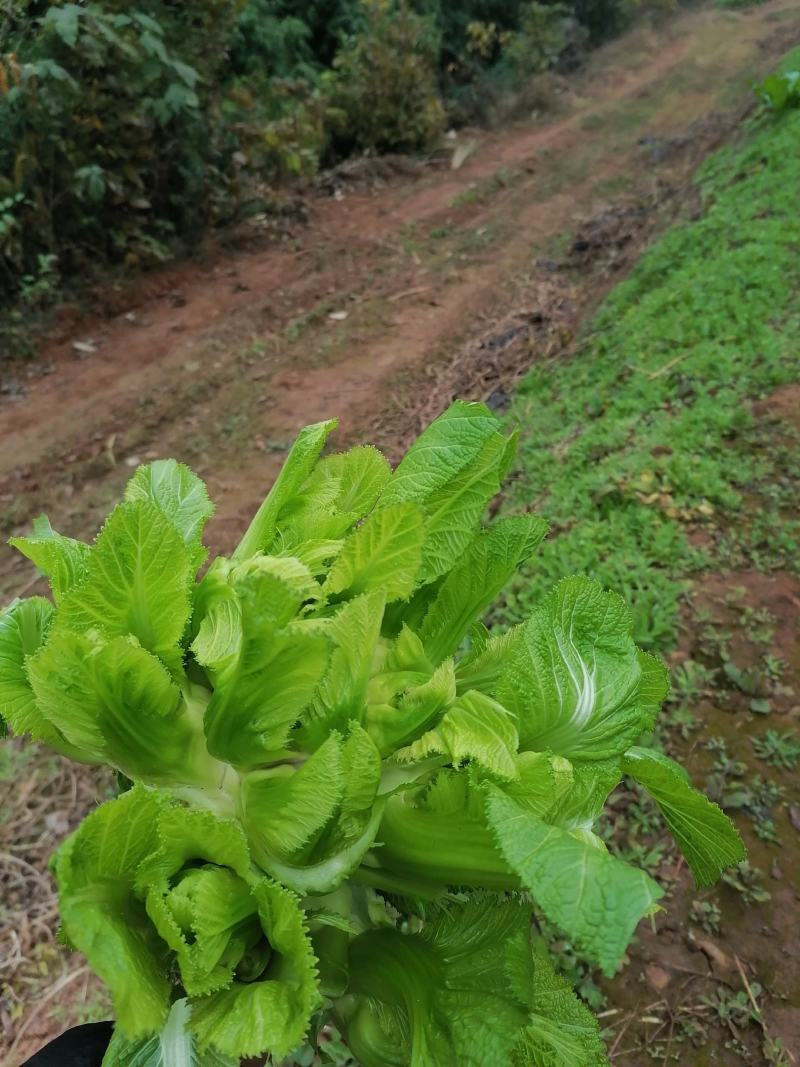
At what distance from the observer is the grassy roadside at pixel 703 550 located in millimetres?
1900

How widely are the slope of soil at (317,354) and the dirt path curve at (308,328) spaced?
20 millimetres

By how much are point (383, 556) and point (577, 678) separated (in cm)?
29

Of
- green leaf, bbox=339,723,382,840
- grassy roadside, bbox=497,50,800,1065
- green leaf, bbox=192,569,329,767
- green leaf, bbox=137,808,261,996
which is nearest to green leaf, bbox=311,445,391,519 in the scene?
green leaf, bbox=192,569,329,767

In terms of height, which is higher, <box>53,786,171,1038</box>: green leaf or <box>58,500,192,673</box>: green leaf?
<box>58,500,192,673</box>: green leaf

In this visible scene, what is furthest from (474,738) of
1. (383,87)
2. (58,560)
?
(383,87)

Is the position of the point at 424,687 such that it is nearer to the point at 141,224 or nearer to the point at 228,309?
the point at 228,309

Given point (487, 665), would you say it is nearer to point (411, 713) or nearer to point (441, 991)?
point (411, 713)

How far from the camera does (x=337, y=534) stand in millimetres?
1076

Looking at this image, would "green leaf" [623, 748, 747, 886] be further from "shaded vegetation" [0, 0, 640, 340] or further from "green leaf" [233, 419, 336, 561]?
"shaded vegetation" [0, 0, 640, 340]

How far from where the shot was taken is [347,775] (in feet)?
2.72

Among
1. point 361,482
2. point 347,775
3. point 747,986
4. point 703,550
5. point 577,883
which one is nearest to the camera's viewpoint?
point 577,883

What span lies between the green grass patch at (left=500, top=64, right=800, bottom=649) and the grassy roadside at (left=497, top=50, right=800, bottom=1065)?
0.01 metres

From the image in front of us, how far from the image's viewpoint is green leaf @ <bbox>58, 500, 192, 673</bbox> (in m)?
0.89

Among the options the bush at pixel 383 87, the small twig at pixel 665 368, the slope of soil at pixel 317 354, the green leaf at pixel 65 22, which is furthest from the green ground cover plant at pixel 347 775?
the bush at pixel 383 87
